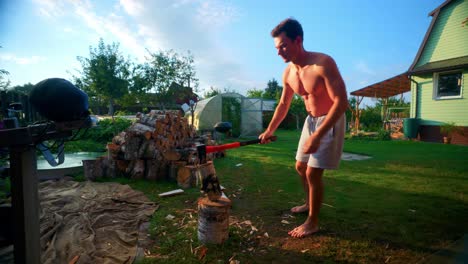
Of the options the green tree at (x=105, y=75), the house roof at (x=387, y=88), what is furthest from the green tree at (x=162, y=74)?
the house roof at (x=387, y=88)

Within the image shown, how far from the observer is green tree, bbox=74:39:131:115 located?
13328mm

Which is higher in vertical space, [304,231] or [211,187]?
[211,187]

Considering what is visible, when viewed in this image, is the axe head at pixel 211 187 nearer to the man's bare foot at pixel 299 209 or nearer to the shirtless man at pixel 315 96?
the shirtless man at pixel 315 96

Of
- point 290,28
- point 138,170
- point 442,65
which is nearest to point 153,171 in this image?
point 138,170

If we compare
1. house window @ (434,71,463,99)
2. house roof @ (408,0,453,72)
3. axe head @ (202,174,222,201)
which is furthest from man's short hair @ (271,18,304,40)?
house roof @ (408,0,453,72)

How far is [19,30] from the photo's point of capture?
4.74 metres

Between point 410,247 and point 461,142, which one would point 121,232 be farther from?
point 461,142

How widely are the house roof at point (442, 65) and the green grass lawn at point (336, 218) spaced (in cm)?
652

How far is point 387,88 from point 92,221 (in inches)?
631

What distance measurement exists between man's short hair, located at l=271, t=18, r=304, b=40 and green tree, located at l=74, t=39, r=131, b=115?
42.0ft

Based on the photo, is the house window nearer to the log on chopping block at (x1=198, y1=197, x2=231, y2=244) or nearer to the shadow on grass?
the shadow on grass

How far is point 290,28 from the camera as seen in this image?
224 cm

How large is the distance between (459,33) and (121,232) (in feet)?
44.0

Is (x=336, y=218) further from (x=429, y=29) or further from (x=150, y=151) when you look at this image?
(x=429, y=29)
